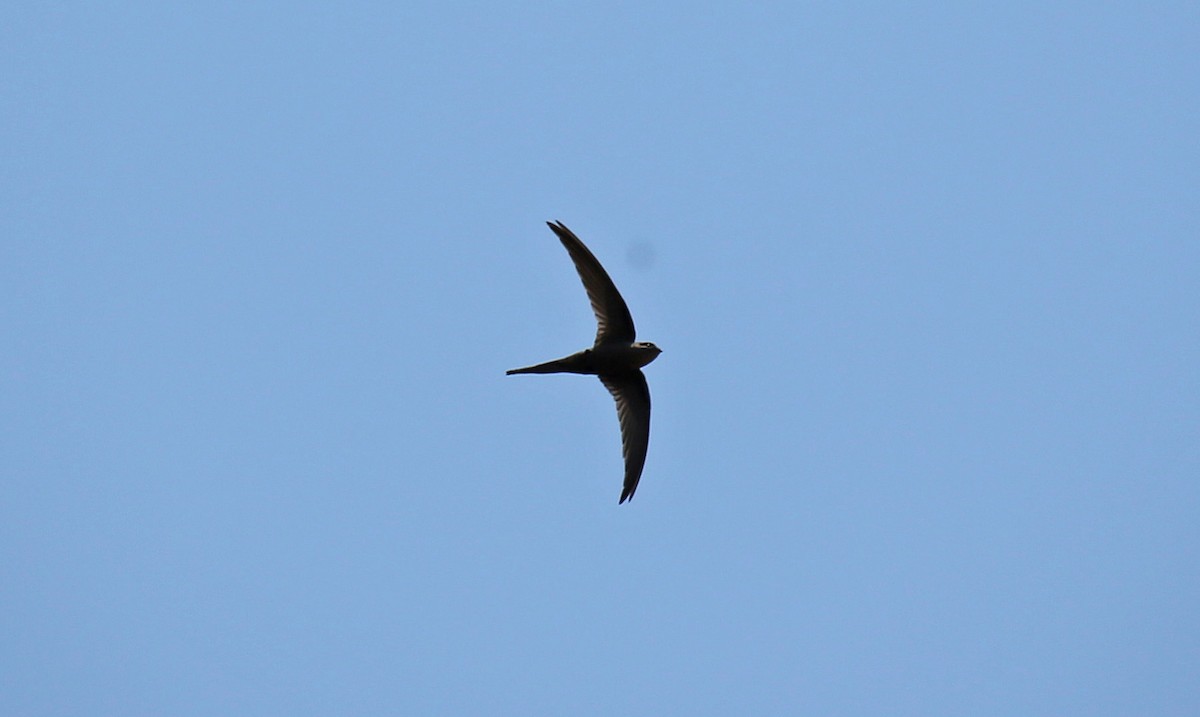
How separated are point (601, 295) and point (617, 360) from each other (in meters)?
0.94

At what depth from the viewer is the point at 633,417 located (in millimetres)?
19391

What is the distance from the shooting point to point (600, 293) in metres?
18.4

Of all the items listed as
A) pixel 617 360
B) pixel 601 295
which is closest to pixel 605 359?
pixel 617 360

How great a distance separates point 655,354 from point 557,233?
2.13 metres

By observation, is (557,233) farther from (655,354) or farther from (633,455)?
(633,455)

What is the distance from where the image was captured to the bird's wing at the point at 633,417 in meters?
19.3

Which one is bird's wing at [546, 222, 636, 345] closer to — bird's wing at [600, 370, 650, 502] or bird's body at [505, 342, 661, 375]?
bird's body at [505, 342, 661, 375]

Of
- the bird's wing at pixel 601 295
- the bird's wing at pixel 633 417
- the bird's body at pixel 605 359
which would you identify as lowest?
the bird's wing at pixel 633 417

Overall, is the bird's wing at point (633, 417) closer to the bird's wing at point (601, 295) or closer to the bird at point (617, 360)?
the bird at point (617, 360)

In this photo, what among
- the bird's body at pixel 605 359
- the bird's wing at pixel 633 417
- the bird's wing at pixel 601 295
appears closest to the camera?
the bird's wing at pixel 601 295

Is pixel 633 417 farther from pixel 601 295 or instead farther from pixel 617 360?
pixel 601 295

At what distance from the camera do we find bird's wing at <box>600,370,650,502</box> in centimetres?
1930

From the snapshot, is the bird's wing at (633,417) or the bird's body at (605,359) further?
A: the bird's wing at (633,417)

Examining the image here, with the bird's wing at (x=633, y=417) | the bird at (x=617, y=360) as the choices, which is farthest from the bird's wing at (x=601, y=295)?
the bird's wing at (x=633, y=417)
